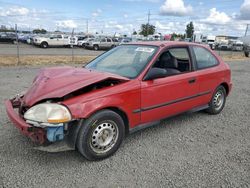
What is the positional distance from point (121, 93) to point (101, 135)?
1.97 ft

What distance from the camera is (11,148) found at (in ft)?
11.0

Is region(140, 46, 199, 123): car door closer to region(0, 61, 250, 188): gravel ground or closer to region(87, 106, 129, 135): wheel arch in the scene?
region(87, 106, 129, 135): wheel arch

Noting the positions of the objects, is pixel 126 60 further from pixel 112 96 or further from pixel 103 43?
pixel 103 43

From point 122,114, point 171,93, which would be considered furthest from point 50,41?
point 122,114

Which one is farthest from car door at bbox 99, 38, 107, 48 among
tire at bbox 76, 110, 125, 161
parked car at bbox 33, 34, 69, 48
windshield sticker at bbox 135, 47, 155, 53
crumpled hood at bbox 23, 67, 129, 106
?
tire at bbox 76, 110, 125, 161

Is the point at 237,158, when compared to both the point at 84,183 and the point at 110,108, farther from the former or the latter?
the point at 84,183

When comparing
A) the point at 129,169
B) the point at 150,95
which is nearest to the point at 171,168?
the point at 129,169

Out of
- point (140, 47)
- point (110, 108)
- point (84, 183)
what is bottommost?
point (84, 183)

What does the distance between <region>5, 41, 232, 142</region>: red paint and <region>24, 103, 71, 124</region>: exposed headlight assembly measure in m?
0.08

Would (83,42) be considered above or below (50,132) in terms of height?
above

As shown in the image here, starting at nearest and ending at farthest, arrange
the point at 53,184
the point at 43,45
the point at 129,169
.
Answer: the point at 53,184 → the point at 129,169 → the point at 43,45

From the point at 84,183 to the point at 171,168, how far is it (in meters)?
1.08

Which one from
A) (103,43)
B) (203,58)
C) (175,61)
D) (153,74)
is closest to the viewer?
(153,74)

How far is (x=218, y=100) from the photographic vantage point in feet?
16.8
